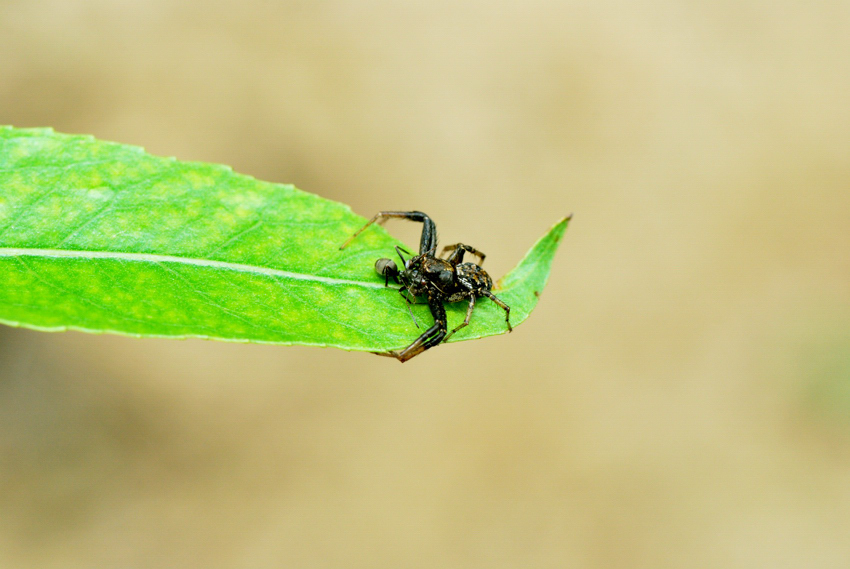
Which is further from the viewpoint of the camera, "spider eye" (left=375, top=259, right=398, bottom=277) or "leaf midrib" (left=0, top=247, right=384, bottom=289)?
"spider eye" (left=375, top=259, right=398, bottom=277)

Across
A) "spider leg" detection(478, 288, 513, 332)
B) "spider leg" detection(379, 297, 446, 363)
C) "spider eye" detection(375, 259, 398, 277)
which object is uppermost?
"spider eye" detection(375, 259, 398, 277)

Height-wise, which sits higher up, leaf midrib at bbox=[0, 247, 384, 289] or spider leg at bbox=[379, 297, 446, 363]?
leaf midrib at bbox=[0, 247, 384, 289]

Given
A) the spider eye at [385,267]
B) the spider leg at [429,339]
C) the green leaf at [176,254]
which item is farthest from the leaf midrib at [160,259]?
the spider leg at [429,339]

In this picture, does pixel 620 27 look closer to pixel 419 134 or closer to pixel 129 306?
pixel 419 134

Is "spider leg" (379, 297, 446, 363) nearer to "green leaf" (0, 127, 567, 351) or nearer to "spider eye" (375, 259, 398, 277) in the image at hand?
"green leaf" (0, 127, 567, 351)

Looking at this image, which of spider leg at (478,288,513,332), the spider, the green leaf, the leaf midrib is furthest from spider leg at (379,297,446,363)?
the leaf midrib

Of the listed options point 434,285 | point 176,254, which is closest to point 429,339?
point 434,285
